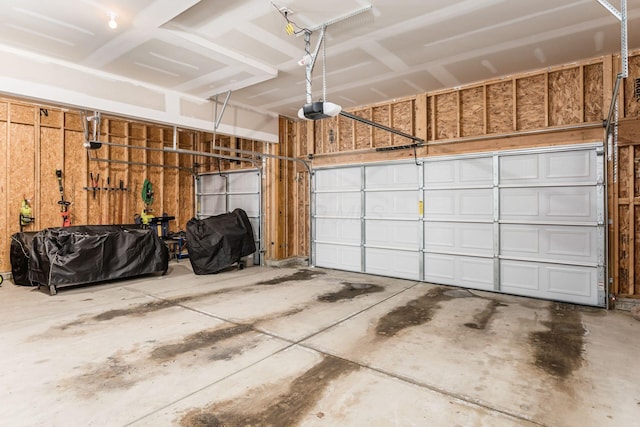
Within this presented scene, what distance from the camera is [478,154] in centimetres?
564

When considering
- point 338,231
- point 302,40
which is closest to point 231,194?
point 338,231

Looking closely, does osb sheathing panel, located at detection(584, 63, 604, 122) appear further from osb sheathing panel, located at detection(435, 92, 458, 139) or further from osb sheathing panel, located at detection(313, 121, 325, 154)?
osb sheathing panel, located at detection(313, 121, 325, 154)

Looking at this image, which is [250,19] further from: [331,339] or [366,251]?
[366,251]

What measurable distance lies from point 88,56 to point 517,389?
6.01 meters

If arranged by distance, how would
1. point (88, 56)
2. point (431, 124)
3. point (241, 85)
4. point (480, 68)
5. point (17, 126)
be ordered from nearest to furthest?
1. point (88, 56)
2. point (480, 68)
3. point (241, 85)
4. point (431, 124)
5. point (17, 126)

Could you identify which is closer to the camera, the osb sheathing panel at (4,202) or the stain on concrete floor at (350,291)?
the stain on concrete floor at (350,291)

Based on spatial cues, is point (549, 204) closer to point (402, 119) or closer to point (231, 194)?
point (402, 119)

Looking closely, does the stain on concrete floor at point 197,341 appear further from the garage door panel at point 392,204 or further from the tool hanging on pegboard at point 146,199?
the tool hanging on pegboard at point 146,199

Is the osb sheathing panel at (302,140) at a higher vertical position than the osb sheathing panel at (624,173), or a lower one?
higher

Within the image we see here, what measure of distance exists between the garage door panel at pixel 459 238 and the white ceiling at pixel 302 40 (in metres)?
2.42

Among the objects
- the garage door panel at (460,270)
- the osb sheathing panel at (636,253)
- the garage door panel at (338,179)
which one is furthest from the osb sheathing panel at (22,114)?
the osb sheathing panel at (636,253)

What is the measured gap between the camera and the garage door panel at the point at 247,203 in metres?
8.27

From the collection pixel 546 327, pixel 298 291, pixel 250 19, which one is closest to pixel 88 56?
pixel 250 19

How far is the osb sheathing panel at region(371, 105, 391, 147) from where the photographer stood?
22.0 feet
